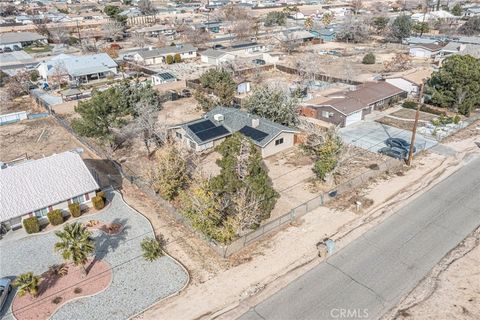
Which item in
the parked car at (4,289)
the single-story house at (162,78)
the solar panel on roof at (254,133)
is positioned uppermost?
the single-story house at (162,78)

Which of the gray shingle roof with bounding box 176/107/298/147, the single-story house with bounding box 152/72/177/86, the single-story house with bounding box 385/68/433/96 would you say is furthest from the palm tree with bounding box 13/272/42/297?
the single-story house with bounding box 385/68/433/96

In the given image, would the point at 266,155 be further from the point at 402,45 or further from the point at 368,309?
the point at 402,45

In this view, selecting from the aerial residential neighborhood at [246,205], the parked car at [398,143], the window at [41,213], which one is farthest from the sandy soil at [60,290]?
the parked car at [398,143]

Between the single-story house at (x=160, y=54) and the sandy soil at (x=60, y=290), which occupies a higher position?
the single-story house at (x=160, y=54)

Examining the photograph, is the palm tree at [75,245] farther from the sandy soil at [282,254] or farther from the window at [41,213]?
the window at [41,213]

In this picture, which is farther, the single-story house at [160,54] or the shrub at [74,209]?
the single-story house at [160,54]

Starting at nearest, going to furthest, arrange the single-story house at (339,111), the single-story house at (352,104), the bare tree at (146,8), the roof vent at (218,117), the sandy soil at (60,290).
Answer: the sandy soil at (60,290), the roof vent at (218,117), the single-story house at (339,111), the single-story house at (352,104), the bare tree at (146,8)
